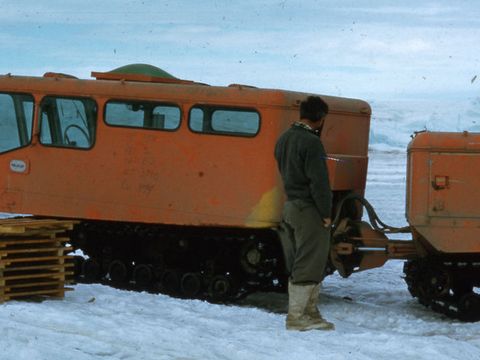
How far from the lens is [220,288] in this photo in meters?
13.0

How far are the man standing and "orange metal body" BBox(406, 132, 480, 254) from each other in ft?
8.57

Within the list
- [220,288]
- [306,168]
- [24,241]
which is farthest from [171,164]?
[306,168]

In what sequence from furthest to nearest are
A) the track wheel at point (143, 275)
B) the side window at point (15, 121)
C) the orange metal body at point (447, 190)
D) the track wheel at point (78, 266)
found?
the track wheel at point (78, 266) < the side window at point (15, 121) < the track wheel at point (143, 275) < the orange metal body at point (447, 190)

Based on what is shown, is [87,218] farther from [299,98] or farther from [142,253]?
[299,98]

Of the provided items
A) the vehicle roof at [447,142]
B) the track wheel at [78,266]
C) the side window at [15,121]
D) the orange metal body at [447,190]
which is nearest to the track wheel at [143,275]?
the track wheel at [78,266]

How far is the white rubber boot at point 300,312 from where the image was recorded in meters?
9.73

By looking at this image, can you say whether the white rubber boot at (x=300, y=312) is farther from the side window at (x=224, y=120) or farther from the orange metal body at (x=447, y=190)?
the side window at (x=224, y=120)

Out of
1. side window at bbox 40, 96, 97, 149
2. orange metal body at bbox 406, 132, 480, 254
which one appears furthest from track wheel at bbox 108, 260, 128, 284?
orange metal body at bbox 406, 132, 480, 254

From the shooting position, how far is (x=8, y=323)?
8508mm

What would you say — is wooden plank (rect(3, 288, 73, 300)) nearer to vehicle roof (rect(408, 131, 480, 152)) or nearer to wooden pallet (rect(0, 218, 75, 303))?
wooden pallet (rect(0, 218, 75, 303))

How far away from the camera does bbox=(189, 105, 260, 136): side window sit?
496 inches

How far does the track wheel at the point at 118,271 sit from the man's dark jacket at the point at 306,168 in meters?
4.42

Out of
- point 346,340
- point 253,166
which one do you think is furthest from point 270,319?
point 253,166

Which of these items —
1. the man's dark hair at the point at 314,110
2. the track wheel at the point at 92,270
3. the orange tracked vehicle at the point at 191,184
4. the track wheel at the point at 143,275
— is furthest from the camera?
the track wheel at the point at 92,270
